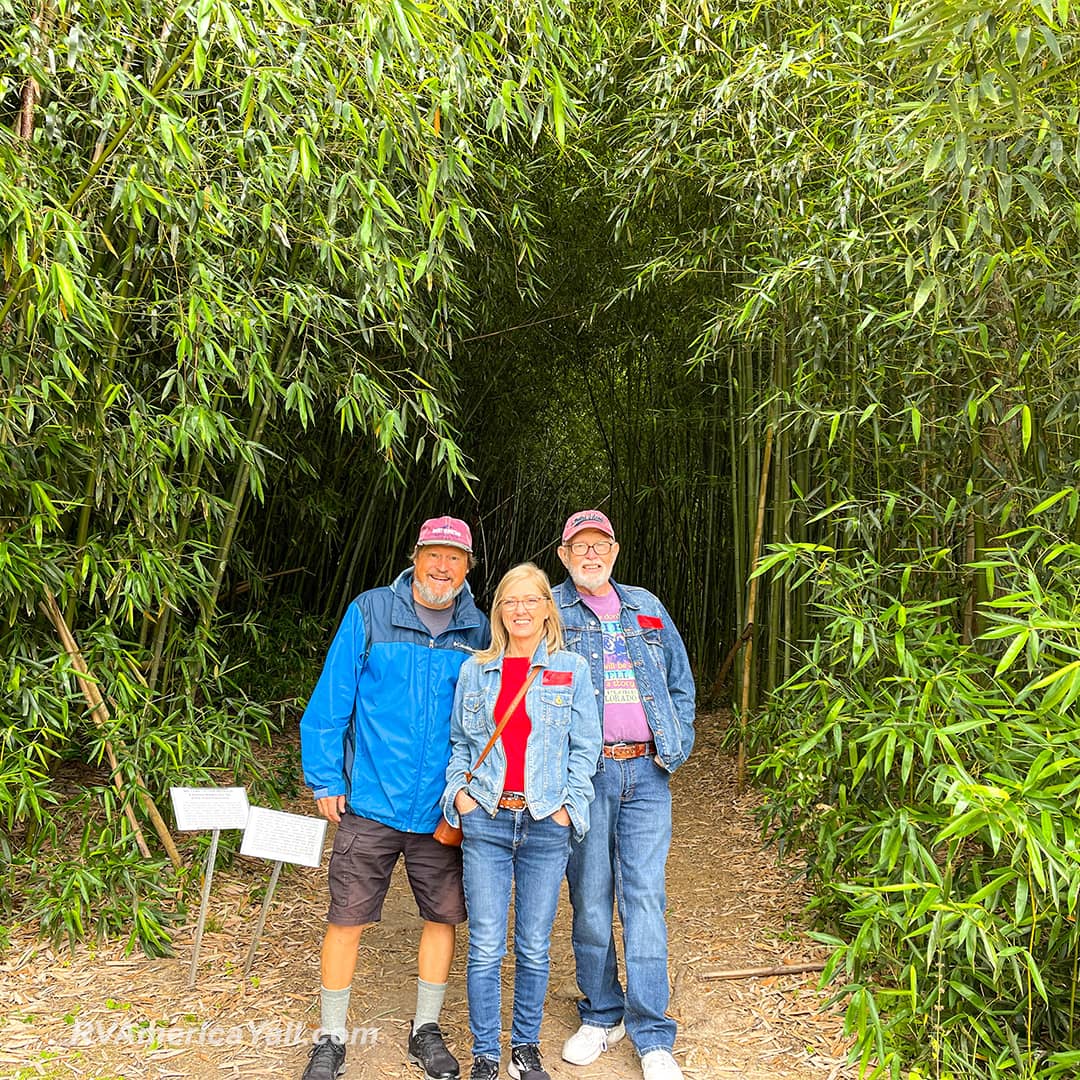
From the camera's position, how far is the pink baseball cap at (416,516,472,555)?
2010 millimetres

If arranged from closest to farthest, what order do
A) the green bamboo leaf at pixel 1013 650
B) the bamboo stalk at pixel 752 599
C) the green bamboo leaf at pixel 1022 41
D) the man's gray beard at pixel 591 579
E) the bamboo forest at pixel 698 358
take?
the green bamboo leaf at pixel 1022 41, the green bamboo leaf at pixel 1013 650, the bamboo forest at pixel 698 358, the man's gray beard at pixel 591 579, the bamboo stalk at pixel 752 599

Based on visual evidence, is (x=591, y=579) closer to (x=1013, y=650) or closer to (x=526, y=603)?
(x=526, y=603)

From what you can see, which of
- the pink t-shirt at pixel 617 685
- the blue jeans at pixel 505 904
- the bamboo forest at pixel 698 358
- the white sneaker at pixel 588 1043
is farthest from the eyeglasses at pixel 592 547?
the white sneaker at pixel 588 1043

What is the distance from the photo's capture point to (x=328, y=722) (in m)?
1.98

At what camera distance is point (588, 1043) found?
2.01 metres

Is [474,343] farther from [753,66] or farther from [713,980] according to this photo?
[713,980]

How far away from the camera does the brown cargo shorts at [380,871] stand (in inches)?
75.9

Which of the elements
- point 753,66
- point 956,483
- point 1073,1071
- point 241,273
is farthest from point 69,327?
point 1073,1071

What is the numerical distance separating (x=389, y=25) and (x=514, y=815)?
5.39ft

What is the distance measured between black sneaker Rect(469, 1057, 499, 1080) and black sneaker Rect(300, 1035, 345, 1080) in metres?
0.29

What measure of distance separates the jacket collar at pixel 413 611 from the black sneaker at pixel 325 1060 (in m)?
0.89

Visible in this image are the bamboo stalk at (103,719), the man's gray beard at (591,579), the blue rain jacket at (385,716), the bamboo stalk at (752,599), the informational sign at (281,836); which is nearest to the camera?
the blue rain jacket at (385,716)

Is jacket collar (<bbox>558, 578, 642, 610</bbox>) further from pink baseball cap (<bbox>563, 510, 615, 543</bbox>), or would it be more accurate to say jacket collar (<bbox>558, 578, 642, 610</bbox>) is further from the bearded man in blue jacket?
the bearded man in blue jacket

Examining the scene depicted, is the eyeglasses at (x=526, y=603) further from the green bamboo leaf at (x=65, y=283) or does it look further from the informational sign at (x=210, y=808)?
the green bamboo leaf at (x=65, y=283)
